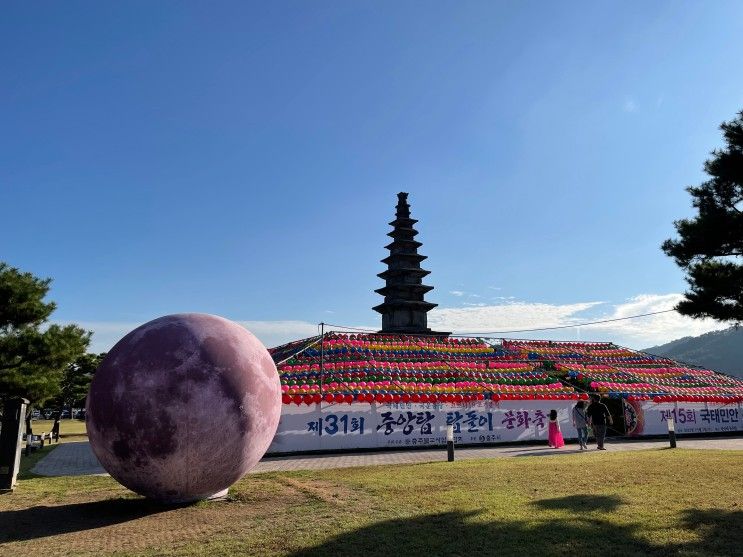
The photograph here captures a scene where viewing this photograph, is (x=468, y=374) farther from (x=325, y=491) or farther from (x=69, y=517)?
(x=69, y=517)

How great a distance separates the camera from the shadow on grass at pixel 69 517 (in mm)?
6695

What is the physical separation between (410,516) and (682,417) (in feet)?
66.4

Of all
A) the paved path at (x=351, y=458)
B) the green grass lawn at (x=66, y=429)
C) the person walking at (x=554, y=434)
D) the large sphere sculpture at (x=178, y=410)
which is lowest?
the green grass lawn at (x=66, y=429)

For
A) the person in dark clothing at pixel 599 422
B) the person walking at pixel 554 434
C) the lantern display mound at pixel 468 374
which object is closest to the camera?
the person in dark clothing at pixel 599 422

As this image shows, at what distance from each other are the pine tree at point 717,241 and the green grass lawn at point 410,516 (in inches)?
171

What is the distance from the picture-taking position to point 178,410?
7.00m

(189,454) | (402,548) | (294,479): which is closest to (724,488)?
(402,548)

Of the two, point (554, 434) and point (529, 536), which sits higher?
point (529, 536)

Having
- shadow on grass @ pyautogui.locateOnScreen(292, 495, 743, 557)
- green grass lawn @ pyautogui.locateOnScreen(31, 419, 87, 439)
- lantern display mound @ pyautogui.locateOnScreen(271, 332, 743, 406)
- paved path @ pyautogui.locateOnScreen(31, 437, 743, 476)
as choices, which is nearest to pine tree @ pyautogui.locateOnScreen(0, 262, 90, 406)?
paved path @ pyautogui.locateOnScreen(31, 437, 743, 476)

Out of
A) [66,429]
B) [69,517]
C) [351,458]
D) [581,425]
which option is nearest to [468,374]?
[581,425]

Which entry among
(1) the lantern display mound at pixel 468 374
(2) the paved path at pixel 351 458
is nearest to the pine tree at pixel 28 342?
(2) the paved path at pixel 351 458

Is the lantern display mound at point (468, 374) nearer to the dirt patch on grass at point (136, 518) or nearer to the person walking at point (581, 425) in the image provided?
the person walking at point (581, 425)

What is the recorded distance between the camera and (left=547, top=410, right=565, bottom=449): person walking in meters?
18.3

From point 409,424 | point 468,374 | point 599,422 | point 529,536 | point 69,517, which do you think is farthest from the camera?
point 468,374
